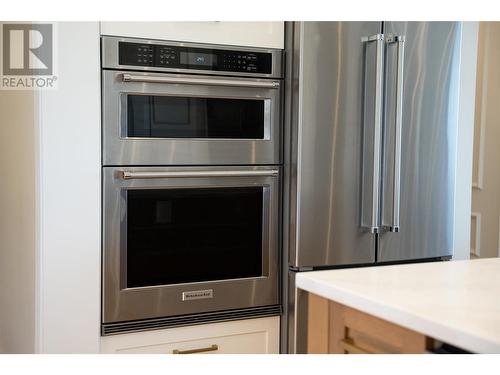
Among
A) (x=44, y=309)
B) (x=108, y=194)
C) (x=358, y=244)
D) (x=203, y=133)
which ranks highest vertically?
(x=203, y=133)

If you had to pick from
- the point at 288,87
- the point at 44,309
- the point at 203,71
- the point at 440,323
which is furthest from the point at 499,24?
the point at 440,323

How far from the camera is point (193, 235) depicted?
238 centimetres

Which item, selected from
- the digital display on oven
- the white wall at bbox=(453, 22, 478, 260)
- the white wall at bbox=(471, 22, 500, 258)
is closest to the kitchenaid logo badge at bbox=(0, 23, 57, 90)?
the digital display on oven

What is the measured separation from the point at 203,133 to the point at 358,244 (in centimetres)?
75

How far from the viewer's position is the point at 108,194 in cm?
223

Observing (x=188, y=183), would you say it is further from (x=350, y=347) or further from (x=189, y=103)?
(x=350, y=347)

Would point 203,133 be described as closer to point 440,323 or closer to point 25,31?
point 25,31

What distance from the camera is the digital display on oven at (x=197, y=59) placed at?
233cm

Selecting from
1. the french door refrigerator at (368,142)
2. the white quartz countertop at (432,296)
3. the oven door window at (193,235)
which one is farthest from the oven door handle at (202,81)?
the white quartz countertop at (432,296)

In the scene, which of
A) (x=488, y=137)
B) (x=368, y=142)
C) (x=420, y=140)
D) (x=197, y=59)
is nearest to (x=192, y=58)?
(x=197, y=59)

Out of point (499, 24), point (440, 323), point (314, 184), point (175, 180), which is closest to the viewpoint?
point (440, 323)

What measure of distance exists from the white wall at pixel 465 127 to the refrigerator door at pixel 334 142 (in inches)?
18.0

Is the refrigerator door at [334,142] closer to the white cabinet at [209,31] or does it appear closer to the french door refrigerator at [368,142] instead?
the french door refrigerator at [368,142]

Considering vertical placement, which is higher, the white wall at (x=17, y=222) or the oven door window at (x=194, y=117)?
the oven door window at (x=194, y=117)
